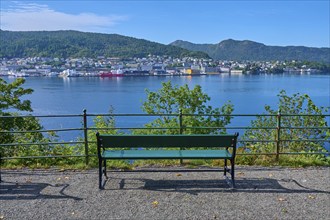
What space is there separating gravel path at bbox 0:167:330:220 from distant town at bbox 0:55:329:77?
Answer: 85.7 metres

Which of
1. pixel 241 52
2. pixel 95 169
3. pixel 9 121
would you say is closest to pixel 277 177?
pixel 95 169

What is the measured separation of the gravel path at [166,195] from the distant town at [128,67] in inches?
3375

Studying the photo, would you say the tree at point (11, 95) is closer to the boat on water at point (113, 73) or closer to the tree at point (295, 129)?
the tree at point (295, 129)

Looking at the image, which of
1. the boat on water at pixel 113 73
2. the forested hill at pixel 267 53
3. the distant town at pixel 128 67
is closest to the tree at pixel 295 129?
the distant town at pixel 128 67

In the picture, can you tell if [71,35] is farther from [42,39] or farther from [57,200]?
[57,200]

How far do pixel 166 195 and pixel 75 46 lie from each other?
12317 centimetres

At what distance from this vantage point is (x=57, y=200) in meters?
4.73

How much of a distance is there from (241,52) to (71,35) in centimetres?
9847

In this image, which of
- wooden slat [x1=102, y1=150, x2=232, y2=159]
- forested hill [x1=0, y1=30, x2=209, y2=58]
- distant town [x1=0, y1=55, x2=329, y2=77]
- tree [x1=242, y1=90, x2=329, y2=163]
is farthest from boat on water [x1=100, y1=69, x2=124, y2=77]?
wooden slat [x1=102, y1=150, x2=232, y2=159]

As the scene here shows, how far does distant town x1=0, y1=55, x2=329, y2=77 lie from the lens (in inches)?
3839

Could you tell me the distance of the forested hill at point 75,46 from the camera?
342 feet

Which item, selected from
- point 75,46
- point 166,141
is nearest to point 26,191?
point 166,141

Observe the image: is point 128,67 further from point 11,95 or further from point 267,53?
point 11,95

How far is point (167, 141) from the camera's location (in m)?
5.13
